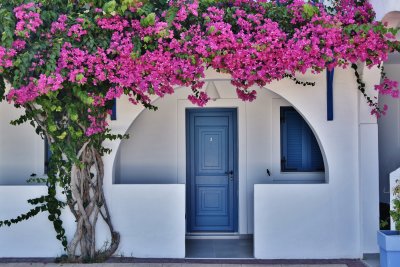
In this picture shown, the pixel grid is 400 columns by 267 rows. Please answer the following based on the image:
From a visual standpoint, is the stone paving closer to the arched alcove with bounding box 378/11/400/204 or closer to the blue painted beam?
the arched alcove with bounding box 378/11/400/204

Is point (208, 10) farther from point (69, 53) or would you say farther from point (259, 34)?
point (69, 53)

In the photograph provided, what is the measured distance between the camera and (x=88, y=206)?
27.4 feet

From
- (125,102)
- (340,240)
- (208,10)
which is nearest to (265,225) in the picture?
(340,240)

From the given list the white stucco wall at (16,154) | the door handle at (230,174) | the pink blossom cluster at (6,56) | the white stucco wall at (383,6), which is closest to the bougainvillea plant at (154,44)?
the pink blossom cluster at (6,56)

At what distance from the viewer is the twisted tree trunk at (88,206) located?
8.28m

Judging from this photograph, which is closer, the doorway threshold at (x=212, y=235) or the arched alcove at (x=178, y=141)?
the arched alcove at (x=178, y=141)

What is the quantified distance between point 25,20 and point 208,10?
7.13 ft

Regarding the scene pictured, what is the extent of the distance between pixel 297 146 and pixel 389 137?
1.52 m

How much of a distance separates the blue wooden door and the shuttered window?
2.81 ft

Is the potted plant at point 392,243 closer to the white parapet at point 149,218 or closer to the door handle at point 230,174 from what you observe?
the white parapet at point 149,218

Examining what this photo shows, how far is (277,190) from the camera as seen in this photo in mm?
8500

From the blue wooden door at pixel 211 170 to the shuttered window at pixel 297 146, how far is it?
0.86 meters

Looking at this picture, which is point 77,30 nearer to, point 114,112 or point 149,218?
point 114,112

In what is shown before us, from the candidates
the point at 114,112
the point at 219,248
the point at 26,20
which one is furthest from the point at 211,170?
the point at 26,20
